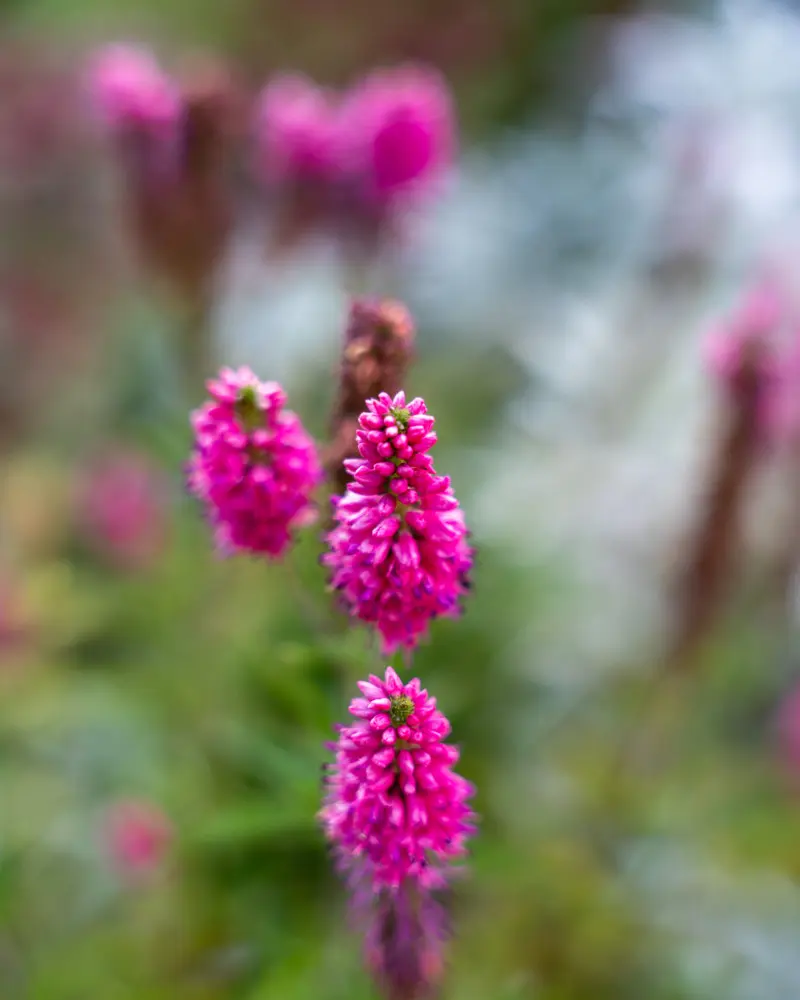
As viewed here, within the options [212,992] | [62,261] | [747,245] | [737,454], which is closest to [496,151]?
[747,245]

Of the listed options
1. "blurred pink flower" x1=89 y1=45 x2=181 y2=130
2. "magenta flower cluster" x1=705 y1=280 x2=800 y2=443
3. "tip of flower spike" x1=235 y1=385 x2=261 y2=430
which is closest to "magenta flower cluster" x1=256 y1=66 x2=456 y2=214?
"blurred pink flower" x1=89 y1=45 x2=181 y2=130

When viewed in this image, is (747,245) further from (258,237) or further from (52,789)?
(52,789)

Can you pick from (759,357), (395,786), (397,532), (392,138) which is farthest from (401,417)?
(392,138)

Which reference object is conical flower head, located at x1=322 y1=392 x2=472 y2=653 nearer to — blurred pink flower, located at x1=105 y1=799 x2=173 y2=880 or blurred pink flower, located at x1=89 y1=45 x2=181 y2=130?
blurred pink flower, located at x1=105 y1=799 x2=173 y2=880

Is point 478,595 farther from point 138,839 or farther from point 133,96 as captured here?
point 133,96

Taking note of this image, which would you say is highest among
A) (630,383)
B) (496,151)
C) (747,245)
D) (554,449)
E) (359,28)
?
(359,28)
